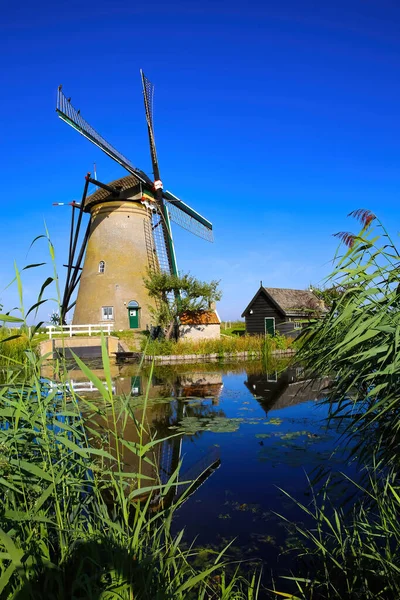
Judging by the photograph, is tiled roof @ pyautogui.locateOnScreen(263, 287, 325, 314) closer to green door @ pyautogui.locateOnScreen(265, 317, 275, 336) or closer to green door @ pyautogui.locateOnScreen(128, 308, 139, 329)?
green door @ pyautogui.locateOnScreen(265, 317, 275, 336)

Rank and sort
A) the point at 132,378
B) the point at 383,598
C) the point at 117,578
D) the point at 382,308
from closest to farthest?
the point at 117,578
the point at 383,598
the point at 382,308
the point at 132,378

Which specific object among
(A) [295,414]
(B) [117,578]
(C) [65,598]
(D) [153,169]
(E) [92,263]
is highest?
(D) [153,169]

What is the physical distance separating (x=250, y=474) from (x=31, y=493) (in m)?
3.12

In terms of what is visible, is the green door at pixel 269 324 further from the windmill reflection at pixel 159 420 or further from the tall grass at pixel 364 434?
the tall grass at pixel 364 434

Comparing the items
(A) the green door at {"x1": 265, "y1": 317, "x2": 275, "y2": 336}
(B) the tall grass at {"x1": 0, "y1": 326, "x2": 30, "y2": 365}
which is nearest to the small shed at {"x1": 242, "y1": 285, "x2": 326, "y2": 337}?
(A) the green door at {"x1": 265, "y1": 317, "x2": 275, "y2": 336}

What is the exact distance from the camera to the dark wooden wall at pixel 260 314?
25.5 metres

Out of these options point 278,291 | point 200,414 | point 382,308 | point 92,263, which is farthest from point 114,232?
point 382,308

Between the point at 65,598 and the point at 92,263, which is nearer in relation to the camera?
the point at 65,598

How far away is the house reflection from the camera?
918 cm

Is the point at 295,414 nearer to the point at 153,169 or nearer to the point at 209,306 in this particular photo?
the point at 209,306

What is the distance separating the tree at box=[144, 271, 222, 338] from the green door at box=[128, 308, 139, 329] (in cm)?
126

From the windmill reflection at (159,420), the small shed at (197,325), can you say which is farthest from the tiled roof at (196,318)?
the windmill reflection at (159,420)

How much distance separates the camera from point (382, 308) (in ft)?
9.35

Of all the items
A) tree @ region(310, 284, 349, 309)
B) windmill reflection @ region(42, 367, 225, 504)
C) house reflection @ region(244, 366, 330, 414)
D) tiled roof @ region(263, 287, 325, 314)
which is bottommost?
house reflection @ region(244, 366, 330, 414)
